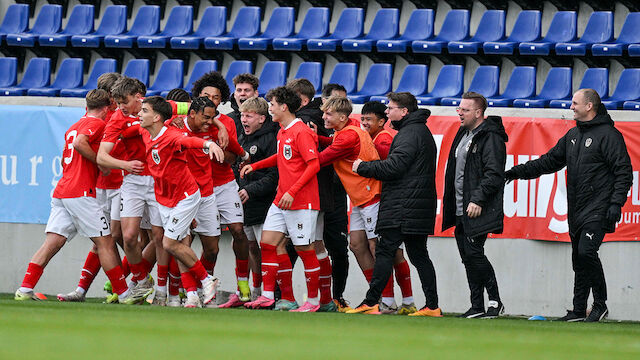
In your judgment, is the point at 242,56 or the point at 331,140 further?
the point at 242,56

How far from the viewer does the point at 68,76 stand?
14523mm

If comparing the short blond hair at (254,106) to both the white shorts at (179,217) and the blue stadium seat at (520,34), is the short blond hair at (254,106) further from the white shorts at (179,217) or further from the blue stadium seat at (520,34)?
the blue stadium seat at (520,34)

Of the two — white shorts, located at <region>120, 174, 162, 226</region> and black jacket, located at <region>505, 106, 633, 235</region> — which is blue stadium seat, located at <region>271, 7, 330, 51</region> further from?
black jacket, located at <region>505, 106, 633, 235</region>

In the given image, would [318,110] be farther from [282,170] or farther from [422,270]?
[422,270]

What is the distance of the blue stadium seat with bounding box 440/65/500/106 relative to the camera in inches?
499

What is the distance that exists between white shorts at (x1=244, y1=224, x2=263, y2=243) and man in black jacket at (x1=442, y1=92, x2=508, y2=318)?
1745mm

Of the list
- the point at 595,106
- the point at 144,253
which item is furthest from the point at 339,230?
the point at 595,106

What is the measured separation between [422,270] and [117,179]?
2826 millimetres

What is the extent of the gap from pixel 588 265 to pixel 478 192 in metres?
1.08

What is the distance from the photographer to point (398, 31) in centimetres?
1366

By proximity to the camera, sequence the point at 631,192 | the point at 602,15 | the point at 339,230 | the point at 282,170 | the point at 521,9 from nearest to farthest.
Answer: the point at 282,170 → the point at 339,230 → the point at 631,192 → the point at 602,15 → the point at 521,9

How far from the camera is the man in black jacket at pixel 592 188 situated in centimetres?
855

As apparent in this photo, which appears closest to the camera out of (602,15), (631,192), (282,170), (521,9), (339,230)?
(282,170)

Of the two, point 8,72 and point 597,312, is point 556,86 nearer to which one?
point 597,312
